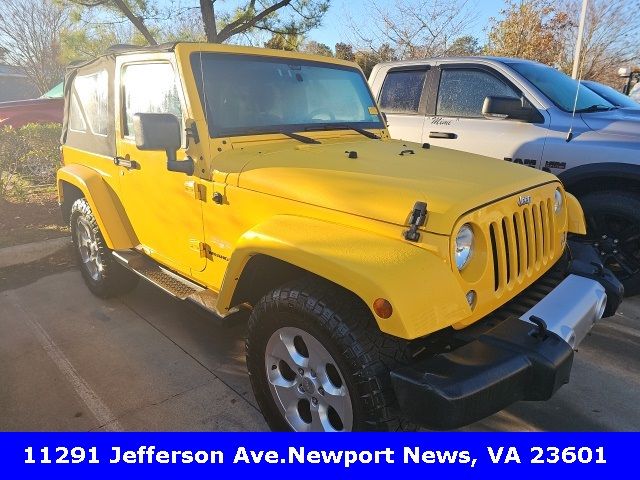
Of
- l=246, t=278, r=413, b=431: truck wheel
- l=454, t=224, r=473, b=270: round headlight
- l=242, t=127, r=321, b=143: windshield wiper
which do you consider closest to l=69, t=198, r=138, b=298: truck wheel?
l=242, t=127, r=321, b=143: windshield wiper

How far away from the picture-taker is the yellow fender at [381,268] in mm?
1678

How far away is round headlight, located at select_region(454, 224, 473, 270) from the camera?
1.93 meters

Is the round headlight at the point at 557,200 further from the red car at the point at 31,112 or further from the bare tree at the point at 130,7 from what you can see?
the bare tree at the point at 130,7

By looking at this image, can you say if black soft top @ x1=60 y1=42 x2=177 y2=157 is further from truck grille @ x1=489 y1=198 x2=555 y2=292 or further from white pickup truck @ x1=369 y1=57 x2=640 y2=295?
white pickup truck @ x1=369 y1=57 x2=640 y2=295

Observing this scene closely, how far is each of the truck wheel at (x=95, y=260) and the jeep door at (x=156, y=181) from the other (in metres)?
0.45

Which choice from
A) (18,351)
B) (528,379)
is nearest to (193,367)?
(18,351)

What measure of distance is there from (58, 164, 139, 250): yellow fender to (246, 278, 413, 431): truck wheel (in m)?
1.74

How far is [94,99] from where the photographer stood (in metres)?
3.77

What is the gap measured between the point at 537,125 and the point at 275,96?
8.47ft

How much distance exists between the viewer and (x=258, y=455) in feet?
7.13

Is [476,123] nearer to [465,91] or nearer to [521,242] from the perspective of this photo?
[465,91]

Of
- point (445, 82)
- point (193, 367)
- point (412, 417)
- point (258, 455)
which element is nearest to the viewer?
point (412, 417)

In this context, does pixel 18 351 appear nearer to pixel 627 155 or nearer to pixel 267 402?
pixel 267 402

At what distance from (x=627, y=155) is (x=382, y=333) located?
3026 mm
